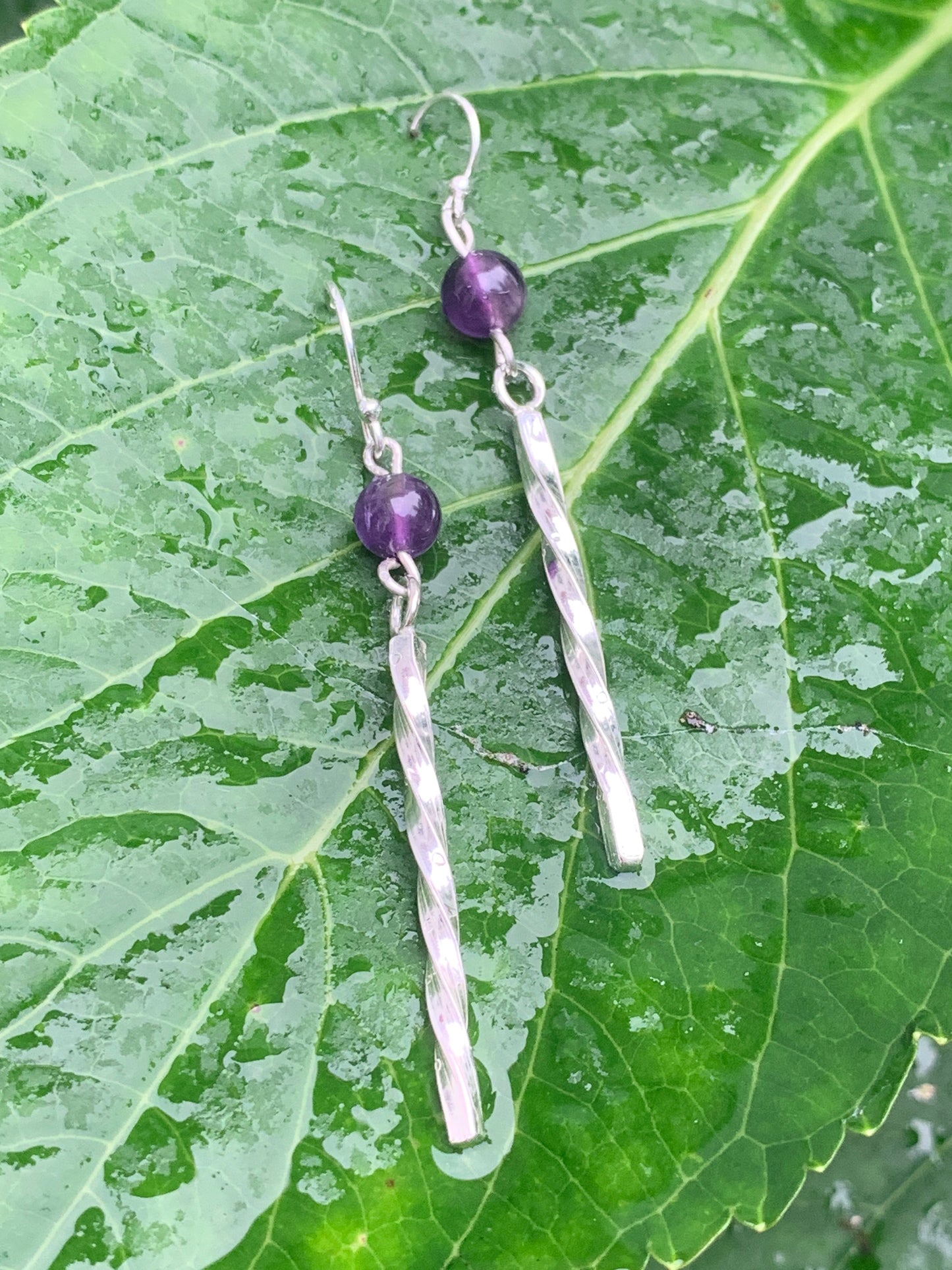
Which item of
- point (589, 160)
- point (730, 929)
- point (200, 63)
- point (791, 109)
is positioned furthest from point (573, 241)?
point (730, 929)

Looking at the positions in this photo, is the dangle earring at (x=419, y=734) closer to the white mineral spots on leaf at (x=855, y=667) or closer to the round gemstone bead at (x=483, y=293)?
the round gemstone bead at (x=483, y=293)

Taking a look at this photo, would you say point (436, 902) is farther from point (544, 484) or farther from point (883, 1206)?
point (883, 1206)

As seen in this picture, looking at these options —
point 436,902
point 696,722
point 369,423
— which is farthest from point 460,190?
point 436,902

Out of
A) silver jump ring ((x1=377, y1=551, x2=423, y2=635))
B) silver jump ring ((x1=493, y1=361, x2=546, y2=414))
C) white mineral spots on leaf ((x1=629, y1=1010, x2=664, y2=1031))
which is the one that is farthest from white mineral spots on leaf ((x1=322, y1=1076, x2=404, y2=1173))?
silver jump ring ((x1=493, y1=361, x2=546, y2=414))

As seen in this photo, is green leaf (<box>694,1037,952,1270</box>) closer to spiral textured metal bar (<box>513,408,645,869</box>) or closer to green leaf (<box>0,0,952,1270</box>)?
green leaf (<box>0,0,952,1270</box>)

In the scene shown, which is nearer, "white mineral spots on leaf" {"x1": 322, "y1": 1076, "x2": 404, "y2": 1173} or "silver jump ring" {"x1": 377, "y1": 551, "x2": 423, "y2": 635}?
"white mineral spots on leaf" {"x1": 322, "y1": 1076, "x2": 404, "y2": 1173}

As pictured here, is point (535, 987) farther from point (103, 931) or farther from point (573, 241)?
point (573, 241)

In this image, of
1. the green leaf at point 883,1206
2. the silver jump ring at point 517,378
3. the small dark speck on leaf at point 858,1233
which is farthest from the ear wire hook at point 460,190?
the small dark speck on leaf at point 858,1233

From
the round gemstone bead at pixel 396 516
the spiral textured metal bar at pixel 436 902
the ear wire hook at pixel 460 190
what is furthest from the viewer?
the ear wire hook at pixel 460 190
